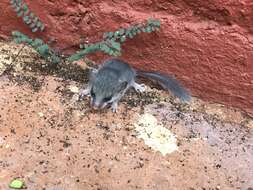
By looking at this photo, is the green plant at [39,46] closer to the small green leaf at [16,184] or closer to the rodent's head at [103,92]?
the rodent's head at [103,92]

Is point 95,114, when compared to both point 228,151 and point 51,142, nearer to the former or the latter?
point 51,142

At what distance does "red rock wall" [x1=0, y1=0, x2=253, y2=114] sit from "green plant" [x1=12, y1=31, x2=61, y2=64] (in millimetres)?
149

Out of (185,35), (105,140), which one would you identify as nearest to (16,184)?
(105,140)

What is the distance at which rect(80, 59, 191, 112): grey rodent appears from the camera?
386 cm

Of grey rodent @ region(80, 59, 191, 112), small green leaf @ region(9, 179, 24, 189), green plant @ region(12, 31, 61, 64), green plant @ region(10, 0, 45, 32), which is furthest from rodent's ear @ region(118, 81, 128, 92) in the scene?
small green leaf @ region(9, 179, 24, 189)

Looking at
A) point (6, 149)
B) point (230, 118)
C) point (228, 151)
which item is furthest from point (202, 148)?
point (6, 149)

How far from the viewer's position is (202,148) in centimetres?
362

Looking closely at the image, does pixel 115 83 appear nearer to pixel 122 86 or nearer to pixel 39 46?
pixel 122 86

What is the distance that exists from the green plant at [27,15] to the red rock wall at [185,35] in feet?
0.19

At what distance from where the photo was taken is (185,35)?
3.88 metres

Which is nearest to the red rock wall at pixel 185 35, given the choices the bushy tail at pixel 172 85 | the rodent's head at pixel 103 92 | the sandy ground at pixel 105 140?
the bushy tail at pixel 172 85

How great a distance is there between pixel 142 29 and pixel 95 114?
67 centimetres

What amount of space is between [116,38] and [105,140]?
33.4 inches

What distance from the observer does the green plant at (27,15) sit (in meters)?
4.09
